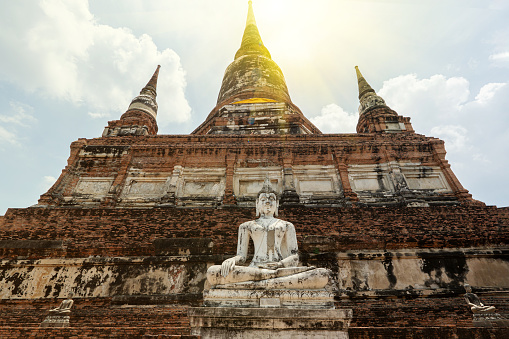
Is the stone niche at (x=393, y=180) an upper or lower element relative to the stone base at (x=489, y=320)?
upper

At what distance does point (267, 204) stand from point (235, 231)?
284 cm

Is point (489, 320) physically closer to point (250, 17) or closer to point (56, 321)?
point (56, 321)

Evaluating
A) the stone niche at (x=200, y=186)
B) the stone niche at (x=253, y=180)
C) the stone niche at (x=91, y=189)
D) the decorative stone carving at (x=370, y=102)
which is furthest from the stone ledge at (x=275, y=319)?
the decorative stone carving at (x=370, y=102)

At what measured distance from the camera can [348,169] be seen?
36.4 ft

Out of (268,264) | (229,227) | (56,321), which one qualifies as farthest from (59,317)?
(268,264)

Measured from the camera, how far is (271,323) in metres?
3.88

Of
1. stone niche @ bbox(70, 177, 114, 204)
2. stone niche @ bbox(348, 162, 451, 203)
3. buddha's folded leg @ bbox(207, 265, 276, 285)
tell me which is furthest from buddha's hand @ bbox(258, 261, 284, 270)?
stone niche @ bbox(70, 177, 114, 204)

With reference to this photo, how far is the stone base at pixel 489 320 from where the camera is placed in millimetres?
5055

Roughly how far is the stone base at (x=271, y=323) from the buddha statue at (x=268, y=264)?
1.42 ft

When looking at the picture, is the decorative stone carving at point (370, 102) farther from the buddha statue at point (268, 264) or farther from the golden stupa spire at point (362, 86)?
the buddha statue at point (268, 264)

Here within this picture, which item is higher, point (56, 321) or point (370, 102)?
point (370, 102)

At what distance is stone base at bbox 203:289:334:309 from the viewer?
13.5ft

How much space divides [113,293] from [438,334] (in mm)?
6537

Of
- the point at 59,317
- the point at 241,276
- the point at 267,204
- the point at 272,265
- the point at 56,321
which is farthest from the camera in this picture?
the point at 59,317
